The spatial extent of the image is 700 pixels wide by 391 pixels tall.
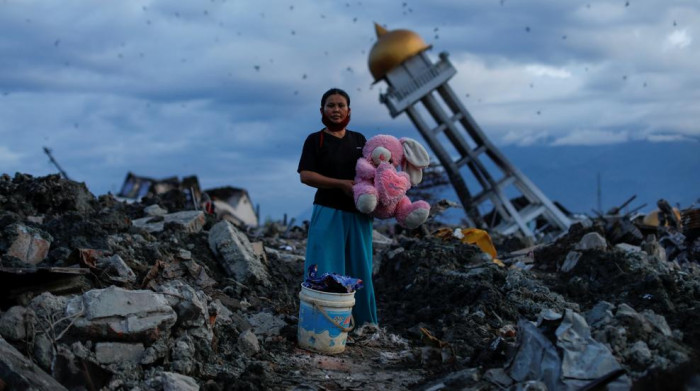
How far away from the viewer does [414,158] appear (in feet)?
19.9

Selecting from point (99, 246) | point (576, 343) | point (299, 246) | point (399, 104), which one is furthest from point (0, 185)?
point (399, 104)

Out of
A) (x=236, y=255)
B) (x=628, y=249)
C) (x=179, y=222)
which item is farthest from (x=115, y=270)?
(x=628, y=249)

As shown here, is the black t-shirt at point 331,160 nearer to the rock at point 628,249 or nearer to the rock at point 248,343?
the rock at point 248,343

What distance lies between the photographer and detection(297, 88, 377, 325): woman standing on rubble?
5.71 m

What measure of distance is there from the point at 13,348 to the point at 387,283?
5660 mm

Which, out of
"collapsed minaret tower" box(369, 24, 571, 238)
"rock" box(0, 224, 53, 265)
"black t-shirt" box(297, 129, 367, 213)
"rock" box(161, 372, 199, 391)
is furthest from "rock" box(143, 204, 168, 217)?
"collapsed minaret tower" box(369, 24, 571, 238)

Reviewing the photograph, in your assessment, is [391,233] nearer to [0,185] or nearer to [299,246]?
[299,246]

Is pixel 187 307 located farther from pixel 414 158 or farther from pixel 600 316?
pixel 600 316

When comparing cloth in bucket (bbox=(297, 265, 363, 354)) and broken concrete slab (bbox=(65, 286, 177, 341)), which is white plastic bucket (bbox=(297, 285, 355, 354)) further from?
broken concrete slab (bbox=(65, 286, 177, 341))

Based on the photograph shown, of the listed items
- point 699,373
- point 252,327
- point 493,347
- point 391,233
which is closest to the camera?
point 699,373

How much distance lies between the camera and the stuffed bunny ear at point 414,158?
6.05m

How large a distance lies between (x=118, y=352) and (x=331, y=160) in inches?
89.2

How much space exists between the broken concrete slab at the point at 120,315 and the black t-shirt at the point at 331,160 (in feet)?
5.49

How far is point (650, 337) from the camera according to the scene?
4.36 meters
